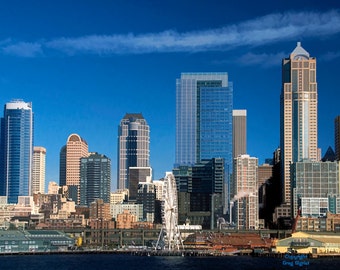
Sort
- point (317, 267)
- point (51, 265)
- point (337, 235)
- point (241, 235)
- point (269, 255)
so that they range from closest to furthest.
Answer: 1. point (317, 267)
2. point (51, 265)
3. point (269, 255)
4. point (337, 235)
5. point (241, 235)

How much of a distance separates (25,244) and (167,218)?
105ft

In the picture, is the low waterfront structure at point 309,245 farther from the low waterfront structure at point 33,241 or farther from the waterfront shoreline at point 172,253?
the low waterfront structure at point 33,241

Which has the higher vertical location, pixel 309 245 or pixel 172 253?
pixel 309 245

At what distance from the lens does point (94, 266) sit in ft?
418

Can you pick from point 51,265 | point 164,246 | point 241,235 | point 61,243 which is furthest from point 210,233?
point 51,265

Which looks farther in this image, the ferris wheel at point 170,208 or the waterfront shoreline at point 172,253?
the ferris wheel at point 170,208

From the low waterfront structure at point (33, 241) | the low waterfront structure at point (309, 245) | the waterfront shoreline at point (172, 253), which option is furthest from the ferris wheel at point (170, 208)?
the low waterfront structure at point (33, 241)

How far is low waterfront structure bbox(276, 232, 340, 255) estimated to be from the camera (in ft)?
536

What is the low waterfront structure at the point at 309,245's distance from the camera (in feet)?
536

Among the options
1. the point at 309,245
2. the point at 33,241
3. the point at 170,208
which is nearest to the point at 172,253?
the point at 170,208

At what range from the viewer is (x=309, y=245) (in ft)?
538

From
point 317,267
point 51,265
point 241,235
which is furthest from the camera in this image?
point 241,235

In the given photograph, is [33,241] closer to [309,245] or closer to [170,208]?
[170,208]

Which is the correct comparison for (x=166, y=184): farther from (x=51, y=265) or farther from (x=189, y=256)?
(x=51, y=265)
